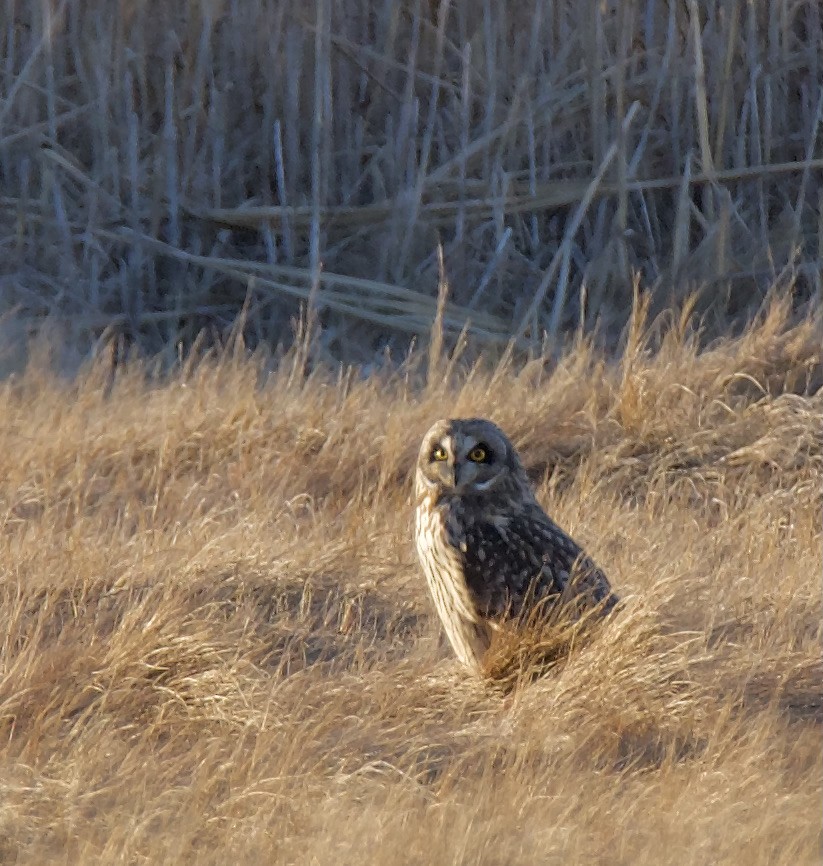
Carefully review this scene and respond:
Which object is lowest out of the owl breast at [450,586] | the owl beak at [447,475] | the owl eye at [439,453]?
the owl breast at [450,586]

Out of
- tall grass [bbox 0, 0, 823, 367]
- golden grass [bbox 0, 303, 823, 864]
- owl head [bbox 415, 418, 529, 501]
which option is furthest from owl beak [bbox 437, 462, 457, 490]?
tall grass [bbox 0, 0, 823, 367]

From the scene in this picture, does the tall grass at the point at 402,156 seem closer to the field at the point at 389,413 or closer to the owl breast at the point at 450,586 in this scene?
the field at the point at 389,413

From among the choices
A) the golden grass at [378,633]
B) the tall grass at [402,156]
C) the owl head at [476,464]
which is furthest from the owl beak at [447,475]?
the tall grass at [402,156]

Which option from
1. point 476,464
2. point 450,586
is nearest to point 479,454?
point 476,464

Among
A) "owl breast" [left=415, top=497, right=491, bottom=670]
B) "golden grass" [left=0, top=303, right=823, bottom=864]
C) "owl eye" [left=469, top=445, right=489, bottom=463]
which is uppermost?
"owl eye" [left=469, top=445, right=489, bottom=463]

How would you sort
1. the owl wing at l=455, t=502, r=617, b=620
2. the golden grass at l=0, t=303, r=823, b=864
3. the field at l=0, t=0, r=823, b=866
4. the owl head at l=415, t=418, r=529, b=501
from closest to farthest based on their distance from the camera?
the golden grass at l=0, t=303, r=823, b=864 → the field at l=0, t=0, r=823, b=866 → the owl wing at l=455, t=502, r=617, b=620 → the owl head at l=415, t=418, r=529, b=501

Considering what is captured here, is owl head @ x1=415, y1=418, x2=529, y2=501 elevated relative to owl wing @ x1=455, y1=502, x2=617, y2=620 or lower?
elevated

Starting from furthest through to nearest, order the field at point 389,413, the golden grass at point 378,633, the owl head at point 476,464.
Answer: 1. the owl head at point 476,464
2. the field at point 389,413
3. the golden grass at point 378,633

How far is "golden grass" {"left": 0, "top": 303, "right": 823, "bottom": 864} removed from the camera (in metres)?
3.65

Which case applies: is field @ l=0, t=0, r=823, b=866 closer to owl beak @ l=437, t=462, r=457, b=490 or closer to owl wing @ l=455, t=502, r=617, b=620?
owl wing @ l=455, t=502, r=617, b=620

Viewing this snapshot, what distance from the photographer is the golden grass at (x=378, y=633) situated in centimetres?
365

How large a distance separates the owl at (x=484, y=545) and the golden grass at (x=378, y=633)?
152mm

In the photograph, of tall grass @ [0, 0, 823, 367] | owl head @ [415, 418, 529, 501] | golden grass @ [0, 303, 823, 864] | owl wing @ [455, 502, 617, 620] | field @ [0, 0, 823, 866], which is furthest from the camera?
tall grass @ [0, 0, 823, 367]

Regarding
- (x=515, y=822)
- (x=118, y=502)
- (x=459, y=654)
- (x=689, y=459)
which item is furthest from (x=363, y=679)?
(x=689, y=459)
